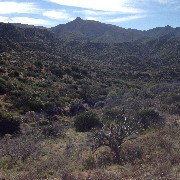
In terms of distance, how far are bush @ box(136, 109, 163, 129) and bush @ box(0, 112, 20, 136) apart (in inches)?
276

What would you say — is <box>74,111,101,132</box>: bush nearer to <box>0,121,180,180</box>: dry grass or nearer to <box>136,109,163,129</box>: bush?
<box>136,109,163,129</box>: bush

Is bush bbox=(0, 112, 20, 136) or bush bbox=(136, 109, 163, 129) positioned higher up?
bush bbox=(136, 109, 163, 129)

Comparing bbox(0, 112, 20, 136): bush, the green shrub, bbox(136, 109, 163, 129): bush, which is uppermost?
bbox(136, 109, 163, 129): bush

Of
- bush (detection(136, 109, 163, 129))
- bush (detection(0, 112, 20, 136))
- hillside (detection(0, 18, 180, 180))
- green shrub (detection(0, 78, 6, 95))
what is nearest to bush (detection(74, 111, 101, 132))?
hillside (detection(0, 18, 180, 180))

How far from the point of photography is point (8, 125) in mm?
21406

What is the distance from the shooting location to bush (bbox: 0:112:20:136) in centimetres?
2103

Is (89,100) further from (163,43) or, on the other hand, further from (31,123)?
(163,43)

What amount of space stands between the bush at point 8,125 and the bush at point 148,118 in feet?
23.0

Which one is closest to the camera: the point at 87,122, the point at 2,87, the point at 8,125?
the point at 8,125

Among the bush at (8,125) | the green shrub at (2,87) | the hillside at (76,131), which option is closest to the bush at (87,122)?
the hillside at (76,131)

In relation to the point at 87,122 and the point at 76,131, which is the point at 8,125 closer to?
the point at 76,131

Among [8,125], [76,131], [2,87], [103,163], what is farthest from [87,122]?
[2,87]

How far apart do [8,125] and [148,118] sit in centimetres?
801

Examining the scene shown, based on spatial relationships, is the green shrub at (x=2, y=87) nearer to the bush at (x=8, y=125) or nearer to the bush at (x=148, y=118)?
the bush at (x=8, y=125)
